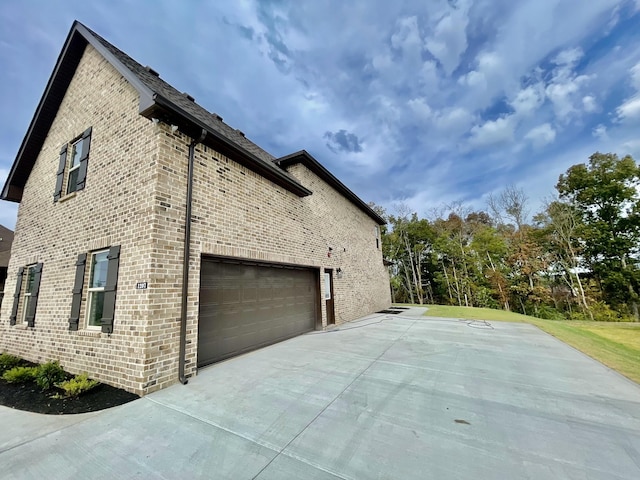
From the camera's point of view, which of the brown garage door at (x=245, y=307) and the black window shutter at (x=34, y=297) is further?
the black window shutter at (x=34, y=297)

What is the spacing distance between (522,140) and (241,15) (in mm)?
15582

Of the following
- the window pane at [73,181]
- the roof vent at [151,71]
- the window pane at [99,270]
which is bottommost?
the window pane at [99,270]

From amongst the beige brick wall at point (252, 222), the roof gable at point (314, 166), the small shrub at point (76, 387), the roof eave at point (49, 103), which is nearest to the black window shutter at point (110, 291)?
the small shrub at point (76, 387)

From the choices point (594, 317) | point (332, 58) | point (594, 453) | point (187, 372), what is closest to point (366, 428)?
point (594, 453)

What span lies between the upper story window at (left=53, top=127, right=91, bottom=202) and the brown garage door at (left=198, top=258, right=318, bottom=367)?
368 cm

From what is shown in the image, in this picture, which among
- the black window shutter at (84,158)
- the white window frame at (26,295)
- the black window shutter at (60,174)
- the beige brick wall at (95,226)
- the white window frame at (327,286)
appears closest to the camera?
the beige brick wall at (95,226)

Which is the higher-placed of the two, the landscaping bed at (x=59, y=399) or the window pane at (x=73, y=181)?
the window pane at (x=73, y=181)

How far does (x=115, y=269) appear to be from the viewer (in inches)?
163

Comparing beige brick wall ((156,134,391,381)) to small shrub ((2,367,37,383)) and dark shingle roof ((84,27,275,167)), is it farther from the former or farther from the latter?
small shrub ((2,367,37,383))

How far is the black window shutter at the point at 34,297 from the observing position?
569 centimetres

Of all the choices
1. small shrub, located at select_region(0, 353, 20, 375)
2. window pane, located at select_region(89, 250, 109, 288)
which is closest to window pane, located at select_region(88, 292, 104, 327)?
window pane, located at select_region(89, 250, 109, 288)

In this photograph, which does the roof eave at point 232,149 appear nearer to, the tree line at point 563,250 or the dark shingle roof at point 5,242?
the dark shingle roof at point 5,242

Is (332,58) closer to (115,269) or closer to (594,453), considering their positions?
(115,269)

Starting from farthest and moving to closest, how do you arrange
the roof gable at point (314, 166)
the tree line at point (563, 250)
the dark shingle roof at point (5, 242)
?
the tree line at point (563, 250), the dark shingle roof at point (5, 242), the roof gable at point (314, 166)
